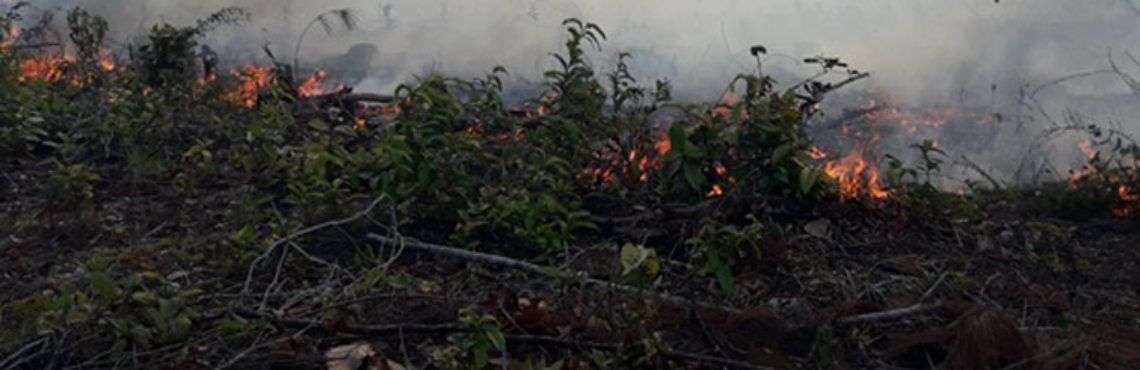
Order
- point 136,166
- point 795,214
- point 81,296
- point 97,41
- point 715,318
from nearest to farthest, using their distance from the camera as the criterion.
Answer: point 81,296 → point 715,318 → point 795,214 → point 136,166 → point 97,41

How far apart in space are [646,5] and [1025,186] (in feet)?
→ 15.9

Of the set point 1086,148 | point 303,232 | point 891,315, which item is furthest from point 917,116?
point 303,232

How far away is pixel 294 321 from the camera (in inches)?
122

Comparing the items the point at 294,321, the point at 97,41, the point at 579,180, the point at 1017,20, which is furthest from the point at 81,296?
the point at 1017,20

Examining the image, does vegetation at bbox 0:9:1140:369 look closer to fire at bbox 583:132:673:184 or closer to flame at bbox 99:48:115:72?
fire at bbox 583:132:673:184

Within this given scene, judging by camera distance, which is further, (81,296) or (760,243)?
(760,243)

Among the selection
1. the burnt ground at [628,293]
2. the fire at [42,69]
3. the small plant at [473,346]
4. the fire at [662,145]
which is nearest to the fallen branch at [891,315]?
the burnt ground at [628,293]

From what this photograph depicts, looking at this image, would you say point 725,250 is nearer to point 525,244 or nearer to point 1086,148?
point 525,244

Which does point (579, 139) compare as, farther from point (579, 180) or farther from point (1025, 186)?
point (1025, 186)

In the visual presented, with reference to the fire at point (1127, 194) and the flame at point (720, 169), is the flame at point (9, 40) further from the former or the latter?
the fire at point (1127, 194)

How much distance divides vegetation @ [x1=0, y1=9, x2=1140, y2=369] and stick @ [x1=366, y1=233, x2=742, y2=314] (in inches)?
0.7

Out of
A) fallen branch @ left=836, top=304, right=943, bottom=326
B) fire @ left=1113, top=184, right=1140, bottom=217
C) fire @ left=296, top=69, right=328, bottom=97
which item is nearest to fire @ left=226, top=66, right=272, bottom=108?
fire @ left=296, top=69, right=328, bottom=97

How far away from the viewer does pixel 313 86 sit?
24.7 feet

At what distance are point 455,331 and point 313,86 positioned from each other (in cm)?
478
